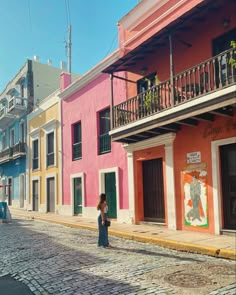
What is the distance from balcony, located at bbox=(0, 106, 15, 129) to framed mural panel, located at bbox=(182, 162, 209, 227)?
1991 centimetres

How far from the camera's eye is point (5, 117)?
27578 millimetres

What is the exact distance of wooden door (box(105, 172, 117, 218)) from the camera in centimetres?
1448

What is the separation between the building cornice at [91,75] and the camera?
14.4m

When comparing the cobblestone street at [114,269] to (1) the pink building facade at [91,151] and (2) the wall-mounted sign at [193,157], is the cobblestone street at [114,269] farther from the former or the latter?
(1) the pink building facade at [91,151]

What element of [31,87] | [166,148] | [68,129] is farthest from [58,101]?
[166,148]

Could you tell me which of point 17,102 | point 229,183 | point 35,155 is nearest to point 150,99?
point 229,183

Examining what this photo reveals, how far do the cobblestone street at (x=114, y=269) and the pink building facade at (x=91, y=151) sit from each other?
5064 millimetres

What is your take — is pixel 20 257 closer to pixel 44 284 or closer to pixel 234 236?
pixel 44 284

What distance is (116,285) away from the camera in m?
5.27

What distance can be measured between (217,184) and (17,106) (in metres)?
18.9

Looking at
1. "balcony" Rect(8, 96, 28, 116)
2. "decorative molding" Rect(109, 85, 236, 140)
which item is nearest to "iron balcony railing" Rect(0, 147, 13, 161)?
"balcony" Rect(8, 96, 28, 116)

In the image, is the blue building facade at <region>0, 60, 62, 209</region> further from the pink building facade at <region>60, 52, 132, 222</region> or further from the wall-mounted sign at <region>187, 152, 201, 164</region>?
the wall-mounted sign at <region>187, 152, 201, 164</region>

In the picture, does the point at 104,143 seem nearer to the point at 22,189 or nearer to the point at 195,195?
the point at 195,195

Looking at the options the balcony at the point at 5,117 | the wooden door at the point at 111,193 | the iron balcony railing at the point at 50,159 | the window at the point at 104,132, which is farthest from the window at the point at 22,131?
the wooden door at the point at 111,193
